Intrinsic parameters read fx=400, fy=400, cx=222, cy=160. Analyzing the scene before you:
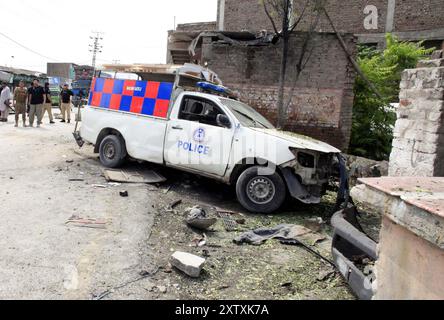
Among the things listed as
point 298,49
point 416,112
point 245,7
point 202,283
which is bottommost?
point 202,283

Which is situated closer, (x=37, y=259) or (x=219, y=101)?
(x=37, y=259)

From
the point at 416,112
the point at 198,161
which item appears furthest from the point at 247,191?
the point at 416,112

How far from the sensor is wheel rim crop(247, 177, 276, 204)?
19.8 ft

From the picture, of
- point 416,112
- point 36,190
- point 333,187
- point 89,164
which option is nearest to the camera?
point 416,112

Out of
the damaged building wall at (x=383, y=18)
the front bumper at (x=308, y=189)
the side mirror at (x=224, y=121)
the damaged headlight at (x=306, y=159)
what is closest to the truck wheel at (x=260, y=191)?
the front bumper at (x=308, y=189)

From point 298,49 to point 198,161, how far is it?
17.4 ft

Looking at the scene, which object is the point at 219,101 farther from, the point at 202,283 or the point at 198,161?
the point at 202,283

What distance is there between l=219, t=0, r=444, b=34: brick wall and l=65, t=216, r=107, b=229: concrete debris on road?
14498mm

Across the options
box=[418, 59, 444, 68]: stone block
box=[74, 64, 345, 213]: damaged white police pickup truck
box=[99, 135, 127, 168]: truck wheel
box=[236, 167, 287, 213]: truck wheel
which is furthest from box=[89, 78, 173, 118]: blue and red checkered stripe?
box=[418, 59, 444, 68]: stone block

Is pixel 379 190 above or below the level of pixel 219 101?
below

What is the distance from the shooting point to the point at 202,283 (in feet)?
12.1

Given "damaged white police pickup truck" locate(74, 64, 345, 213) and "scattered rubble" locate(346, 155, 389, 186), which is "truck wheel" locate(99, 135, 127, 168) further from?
"scattered rubble" locate(346, 155, 389, 186)

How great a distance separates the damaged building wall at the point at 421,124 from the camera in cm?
465

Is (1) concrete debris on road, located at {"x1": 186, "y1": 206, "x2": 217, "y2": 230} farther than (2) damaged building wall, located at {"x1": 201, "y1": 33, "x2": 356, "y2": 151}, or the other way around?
(2) damaged building wall, located at {"x1": 201, "y1": 33, "x2": 356, "y2": 151}
